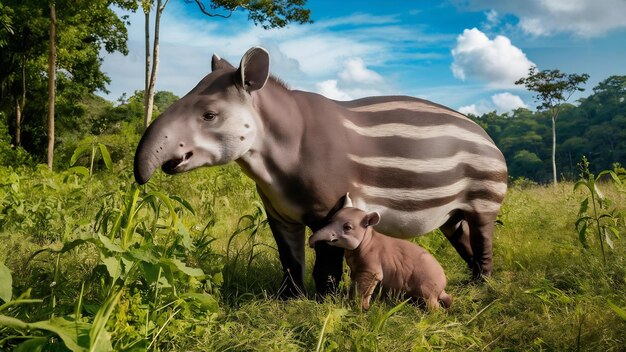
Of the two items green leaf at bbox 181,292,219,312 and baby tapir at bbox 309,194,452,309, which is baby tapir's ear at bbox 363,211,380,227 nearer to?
baby tapir at bbox 309,194,452,309

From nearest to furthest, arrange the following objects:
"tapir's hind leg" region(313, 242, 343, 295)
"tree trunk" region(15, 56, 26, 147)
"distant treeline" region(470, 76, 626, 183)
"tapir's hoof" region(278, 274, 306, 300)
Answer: "tapir's hind leg" region(313, 242, 343, 295) → "tapir's hoof" region(278, 274, 306, 300) → "tree trunk" region(15, 56, 26, 147) → "distant treeline" region(470, 76, 626, 183)

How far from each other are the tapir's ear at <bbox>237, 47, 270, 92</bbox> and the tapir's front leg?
0.78 meters

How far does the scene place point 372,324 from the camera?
8.03ft

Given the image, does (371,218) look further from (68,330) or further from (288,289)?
(68,330)

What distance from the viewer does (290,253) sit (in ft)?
10.3

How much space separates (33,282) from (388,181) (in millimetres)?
1936

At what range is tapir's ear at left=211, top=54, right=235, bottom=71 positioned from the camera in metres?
2.95

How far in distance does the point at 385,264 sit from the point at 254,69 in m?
1.24

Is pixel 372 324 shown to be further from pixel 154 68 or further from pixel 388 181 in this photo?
pixel 154 68

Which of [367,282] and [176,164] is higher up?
[176,164]

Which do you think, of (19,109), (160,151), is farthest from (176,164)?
(19,109)

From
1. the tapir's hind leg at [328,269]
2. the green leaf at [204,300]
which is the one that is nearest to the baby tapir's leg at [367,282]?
the tapir's hind leg at [328,269]

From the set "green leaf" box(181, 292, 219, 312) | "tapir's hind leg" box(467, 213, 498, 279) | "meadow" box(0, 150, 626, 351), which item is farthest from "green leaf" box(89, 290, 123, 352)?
"tapir's hind leg" box(467, 213, 498, 279)

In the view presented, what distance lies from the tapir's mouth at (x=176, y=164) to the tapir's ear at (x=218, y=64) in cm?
60
